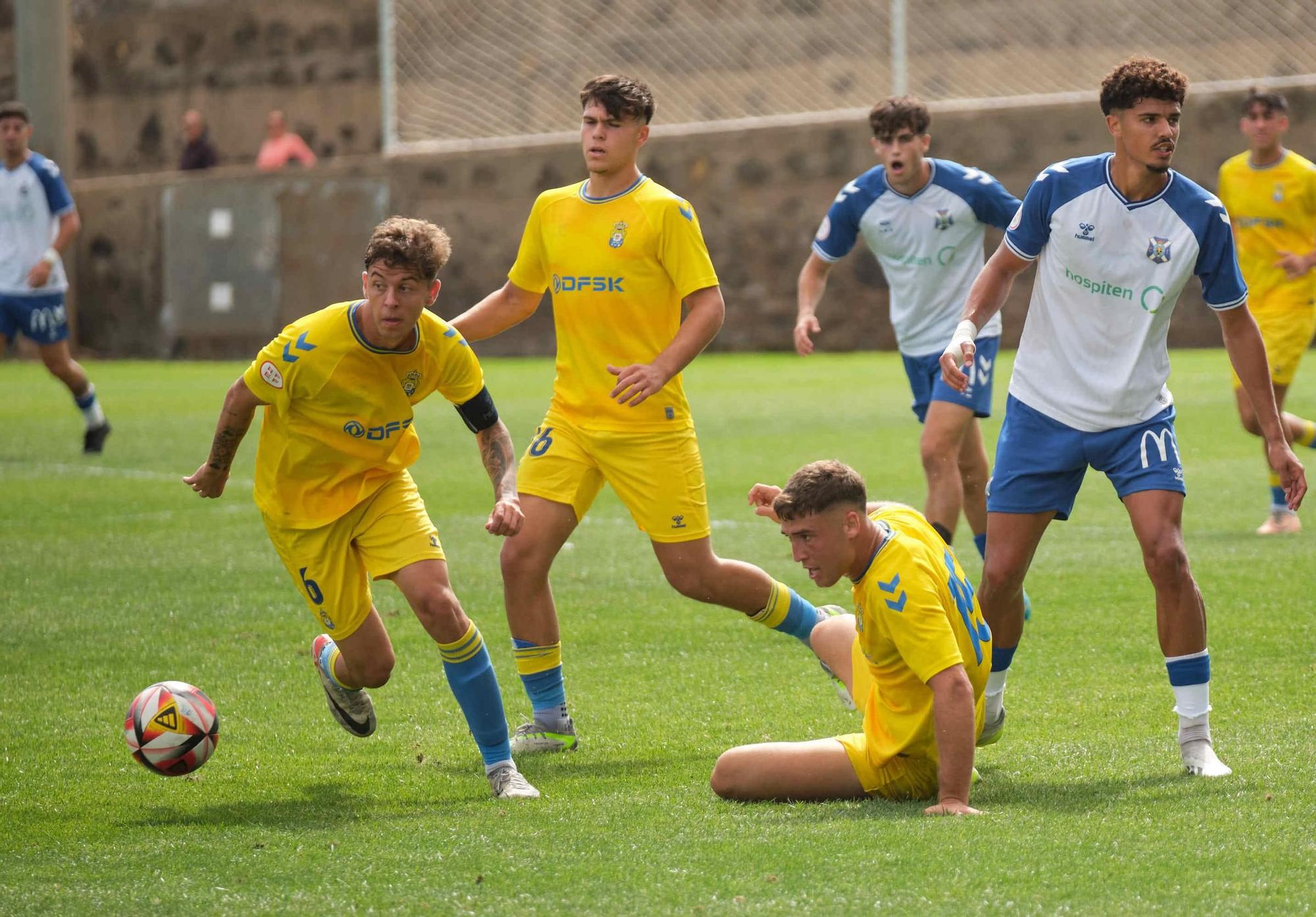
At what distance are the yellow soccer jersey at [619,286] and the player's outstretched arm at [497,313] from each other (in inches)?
8.5

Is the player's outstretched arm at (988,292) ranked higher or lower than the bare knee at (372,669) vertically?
higher

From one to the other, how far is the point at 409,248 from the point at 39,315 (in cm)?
954

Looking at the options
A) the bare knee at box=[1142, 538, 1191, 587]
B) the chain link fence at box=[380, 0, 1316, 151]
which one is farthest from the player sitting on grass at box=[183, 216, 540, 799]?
the chain link fence at box=[380, 0, 1316, 151]

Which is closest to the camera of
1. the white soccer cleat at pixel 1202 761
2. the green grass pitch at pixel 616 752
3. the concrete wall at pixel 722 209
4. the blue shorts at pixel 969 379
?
the green grass pitch at pixel 616 752

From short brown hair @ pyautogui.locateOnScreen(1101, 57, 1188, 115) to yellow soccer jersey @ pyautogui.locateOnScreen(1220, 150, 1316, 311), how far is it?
17.5 ft

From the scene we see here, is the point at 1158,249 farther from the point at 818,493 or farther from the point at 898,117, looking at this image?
the point at 898,117

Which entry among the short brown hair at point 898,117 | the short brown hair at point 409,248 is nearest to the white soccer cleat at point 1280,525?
the short brown hair at point 898,117

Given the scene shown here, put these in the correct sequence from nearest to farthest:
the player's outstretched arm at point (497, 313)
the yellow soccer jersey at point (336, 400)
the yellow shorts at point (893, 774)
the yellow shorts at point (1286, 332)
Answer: the yellow shorts at point (893, 774) < the yellow soccer jersey at point (336, 400) < the player's outstretched arm at point (497, 313) < the yellow shorts at point (1286, 332)

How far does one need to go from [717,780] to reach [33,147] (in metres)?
20.6

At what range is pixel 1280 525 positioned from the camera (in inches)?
368

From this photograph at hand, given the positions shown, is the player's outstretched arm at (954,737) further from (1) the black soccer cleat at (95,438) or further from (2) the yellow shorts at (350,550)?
(1) the black soccer cleat at (95,438)

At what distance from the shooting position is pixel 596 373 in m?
6.07

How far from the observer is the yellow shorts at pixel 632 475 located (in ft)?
19.8

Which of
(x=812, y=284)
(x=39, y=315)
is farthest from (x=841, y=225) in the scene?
(x=39, y=315)
